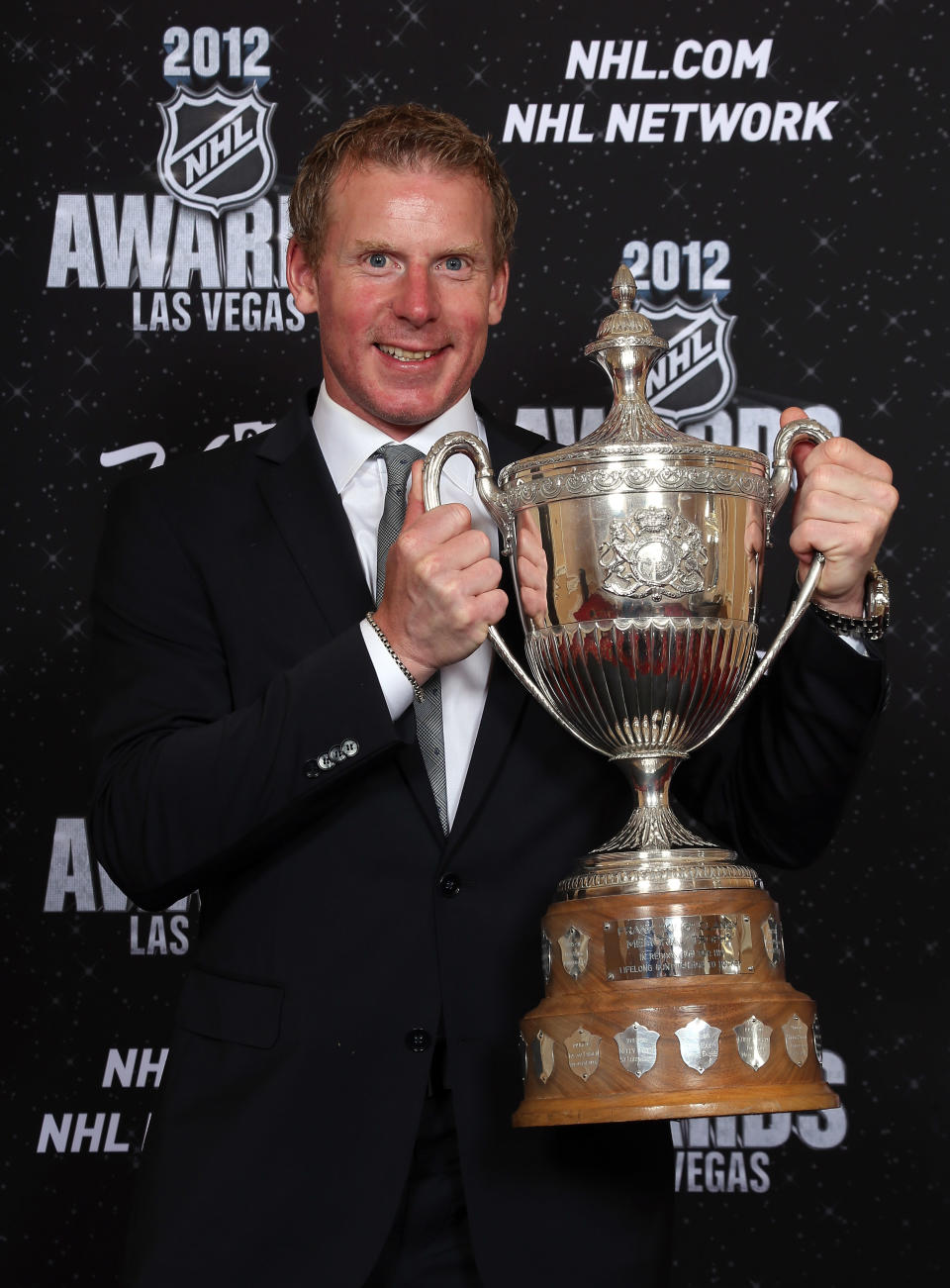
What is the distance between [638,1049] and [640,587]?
406 millimetres

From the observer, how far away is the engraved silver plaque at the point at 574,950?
4.71ft

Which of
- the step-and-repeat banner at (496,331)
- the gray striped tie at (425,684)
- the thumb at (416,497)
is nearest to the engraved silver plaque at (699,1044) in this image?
the gray striped tie at (425,684)

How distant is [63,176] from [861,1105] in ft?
6.24

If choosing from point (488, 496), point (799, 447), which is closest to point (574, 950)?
point (488, 496)

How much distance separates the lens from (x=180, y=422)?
258 cm

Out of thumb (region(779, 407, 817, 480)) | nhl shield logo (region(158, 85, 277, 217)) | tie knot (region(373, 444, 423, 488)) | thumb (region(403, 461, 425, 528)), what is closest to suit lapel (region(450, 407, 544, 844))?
tie knot (region(373, 444, 423, 488))

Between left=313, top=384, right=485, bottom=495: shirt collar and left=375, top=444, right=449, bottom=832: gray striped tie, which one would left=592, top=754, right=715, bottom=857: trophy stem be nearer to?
left=375, top=444, right=449, bottom=832: gray striped tie

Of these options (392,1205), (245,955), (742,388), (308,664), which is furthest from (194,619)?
(742,388)

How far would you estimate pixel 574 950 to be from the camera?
144cm

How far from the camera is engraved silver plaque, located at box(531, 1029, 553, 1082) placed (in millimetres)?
1418

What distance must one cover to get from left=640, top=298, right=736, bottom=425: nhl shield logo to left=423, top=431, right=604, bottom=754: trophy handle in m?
1.05

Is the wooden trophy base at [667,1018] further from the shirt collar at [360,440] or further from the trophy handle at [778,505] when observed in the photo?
the shirt collar at [360,440]

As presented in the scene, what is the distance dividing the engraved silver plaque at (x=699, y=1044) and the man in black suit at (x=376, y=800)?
25 cm

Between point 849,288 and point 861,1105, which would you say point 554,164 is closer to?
point 849,288
